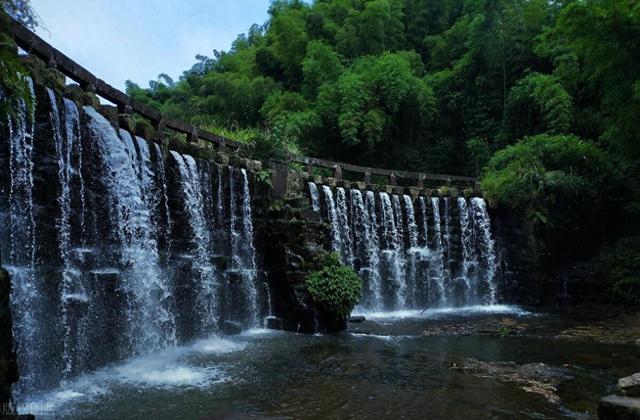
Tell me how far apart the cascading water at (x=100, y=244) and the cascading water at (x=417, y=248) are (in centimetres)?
548

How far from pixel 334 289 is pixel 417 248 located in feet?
23.3

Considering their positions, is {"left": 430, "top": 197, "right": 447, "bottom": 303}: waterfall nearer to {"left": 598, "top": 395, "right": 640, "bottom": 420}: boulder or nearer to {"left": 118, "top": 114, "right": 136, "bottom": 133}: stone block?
{"left": 118, "top": 114, "right": 136, "bottom": 133}: stone block

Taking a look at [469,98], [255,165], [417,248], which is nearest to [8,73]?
[255,165]

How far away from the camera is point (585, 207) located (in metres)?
16.4

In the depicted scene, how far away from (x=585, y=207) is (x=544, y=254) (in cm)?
212

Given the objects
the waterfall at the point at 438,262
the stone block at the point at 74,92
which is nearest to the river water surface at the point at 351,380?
the stone block at the point at 74,92

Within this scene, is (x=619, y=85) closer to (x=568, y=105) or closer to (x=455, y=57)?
(x=568, y=105)

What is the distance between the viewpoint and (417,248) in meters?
17.0

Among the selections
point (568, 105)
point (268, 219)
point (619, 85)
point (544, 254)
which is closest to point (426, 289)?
point (544, 254)

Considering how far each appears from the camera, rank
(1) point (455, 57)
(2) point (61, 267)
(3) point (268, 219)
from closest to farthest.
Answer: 1. (2) point (61, 267)
2. (3) point (268, 219)
3. (1) point (455, 57)

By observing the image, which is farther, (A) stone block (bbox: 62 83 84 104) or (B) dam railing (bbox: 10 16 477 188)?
(A) stone block (bbox: 62 83 84 104)

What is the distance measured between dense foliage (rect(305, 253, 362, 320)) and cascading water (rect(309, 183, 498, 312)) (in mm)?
4092

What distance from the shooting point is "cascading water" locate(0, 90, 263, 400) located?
6.46m

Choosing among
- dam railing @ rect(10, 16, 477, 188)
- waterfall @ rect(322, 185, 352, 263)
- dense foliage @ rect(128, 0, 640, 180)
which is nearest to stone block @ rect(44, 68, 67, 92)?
dam railing @ rect(10, 16, 477, 188)
